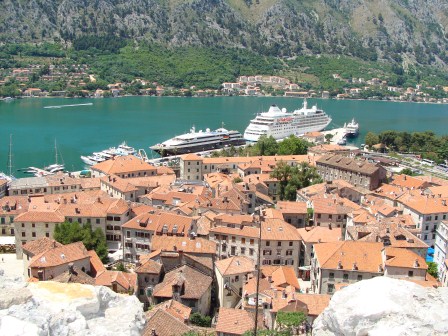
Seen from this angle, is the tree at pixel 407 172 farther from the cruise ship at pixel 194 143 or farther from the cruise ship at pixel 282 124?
the cruise ship at pixel 282 124

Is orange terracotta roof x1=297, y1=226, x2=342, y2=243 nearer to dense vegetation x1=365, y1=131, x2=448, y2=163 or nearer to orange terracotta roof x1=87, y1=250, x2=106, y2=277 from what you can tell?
orange terracotta roof x1=87, y1=250, x2=106, y2=277

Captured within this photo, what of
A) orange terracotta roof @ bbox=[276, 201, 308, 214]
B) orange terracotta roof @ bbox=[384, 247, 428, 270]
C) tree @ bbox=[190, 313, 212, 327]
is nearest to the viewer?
tree @ bbox=[190, 313, 212, 327]

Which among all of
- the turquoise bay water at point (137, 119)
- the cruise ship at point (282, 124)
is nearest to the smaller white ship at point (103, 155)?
the turquoise bay water at point (137, 119)

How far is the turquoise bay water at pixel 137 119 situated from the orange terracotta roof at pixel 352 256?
169 feet

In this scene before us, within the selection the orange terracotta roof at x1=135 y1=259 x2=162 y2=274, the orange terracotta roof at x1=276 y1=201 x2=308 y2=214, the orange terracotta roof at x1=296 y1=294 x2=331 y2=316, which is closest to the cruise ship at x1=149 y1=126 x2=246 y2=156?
the orange terracotta roof at x1=276 y1=201 x2=308 y2=214

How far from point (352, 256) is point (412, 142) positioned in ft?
190

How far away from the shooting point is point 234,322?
874 inches

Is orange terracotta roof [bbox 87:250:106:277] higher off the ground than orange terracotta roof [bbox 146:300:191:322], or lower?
lower

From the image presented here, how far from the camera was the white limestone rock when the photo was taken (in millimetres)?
6633

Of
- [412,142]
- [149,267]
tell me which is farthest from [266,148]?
[149,267]

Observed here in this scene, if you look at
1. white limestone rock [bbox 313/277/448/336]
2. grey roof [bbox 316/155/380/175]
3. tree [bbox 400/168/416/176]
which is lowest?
tree [bbox 400/168/416/176]

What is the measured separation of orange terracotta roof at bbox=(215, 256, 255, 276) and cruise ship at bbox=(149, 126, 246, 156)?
172 feet

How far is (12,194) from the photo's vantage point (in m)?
46.2

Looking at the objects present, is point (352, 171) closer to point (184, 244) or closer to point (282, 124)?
point (184, 244)
